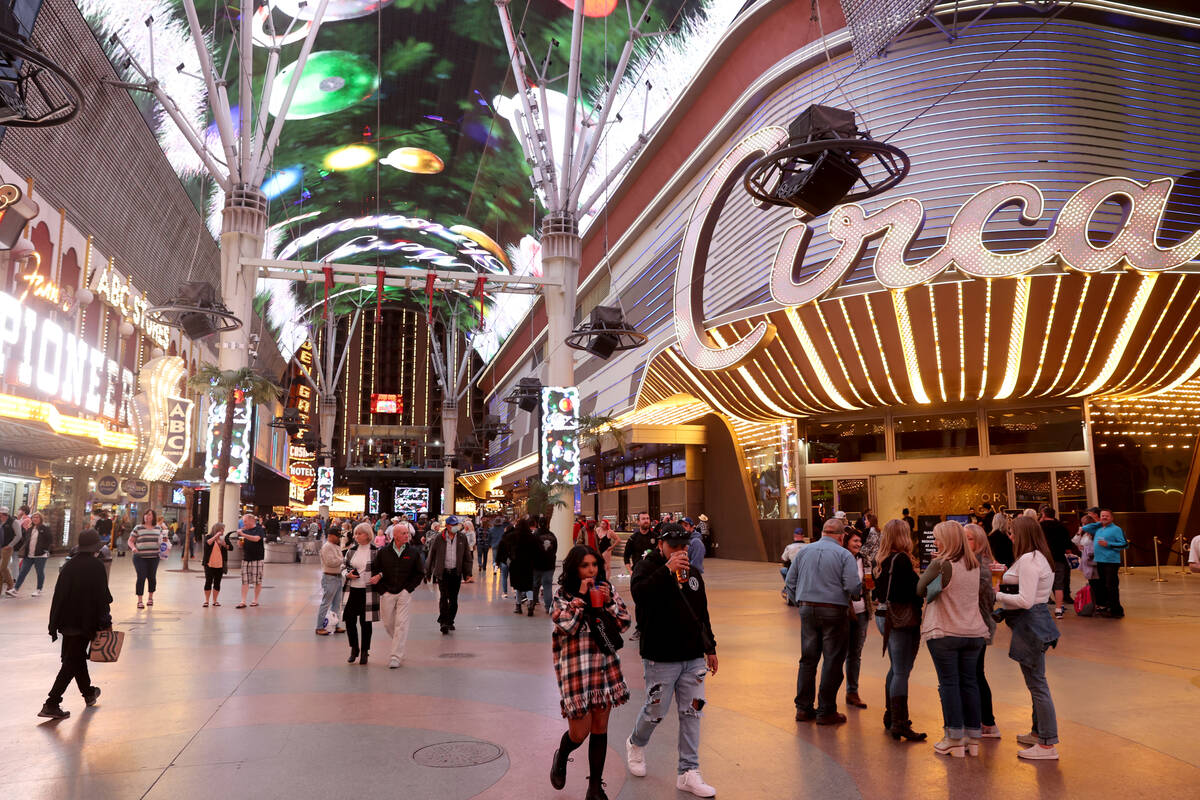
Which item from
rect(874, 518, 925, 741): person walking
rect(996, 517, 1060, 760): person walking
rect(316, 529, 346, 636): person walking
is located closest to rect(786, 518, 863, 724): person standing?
rect(874, 518, 925, 741): person walking

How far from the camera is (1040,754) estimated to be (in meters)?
5.29

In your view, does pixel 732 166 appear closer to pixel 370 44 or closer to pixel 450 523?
pixel 450 523

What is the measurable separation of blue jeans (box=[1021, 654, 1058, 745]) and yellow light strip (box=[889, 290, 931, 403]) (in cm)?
1407

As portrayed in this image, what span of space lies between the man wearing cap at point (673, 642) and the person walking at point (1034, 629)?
212cm

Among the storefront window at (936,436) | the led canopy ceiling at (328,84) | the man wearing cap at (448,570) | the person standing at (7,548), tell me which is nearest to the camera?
the man wearing cap at (448,570)

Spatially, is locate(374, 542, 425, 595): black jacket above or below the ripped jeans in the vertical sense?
above

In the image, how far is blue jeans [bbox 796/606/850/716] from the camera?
6312mm

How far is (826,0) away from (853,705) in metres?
19.1

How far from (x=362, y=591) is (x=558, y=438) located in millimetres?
9637

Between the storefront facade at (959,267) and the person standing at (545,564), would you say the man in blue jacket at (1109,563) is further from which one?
the person standing at (545,564)

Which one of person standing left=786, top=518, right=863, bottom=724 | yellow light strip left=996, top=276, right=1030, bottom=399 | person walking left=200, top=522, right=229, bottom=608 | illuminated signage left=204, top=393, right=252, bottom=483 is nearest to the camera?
person standing left=786, top=518, right=863, bottom=724

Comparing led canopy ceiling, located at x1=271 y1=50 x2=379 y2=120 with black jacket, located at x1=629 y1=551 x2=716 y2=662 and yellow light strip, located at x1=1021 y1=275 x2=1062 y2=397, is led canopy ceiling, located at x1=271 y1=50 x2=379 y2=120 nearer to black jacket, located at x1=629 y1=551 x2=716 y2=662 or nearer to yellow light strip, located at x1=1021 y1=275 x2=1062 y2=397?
yellow light strip, located at x1=1021 y1=275 x2=1062 y2=397

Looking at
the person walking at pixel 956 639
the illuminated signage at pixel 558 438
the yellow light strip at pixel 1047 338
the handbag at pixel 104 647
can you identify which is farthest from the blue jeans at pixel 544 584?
the yellow light strip at pixel 1047 338

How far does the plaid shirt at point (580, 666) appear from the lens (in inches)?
180
